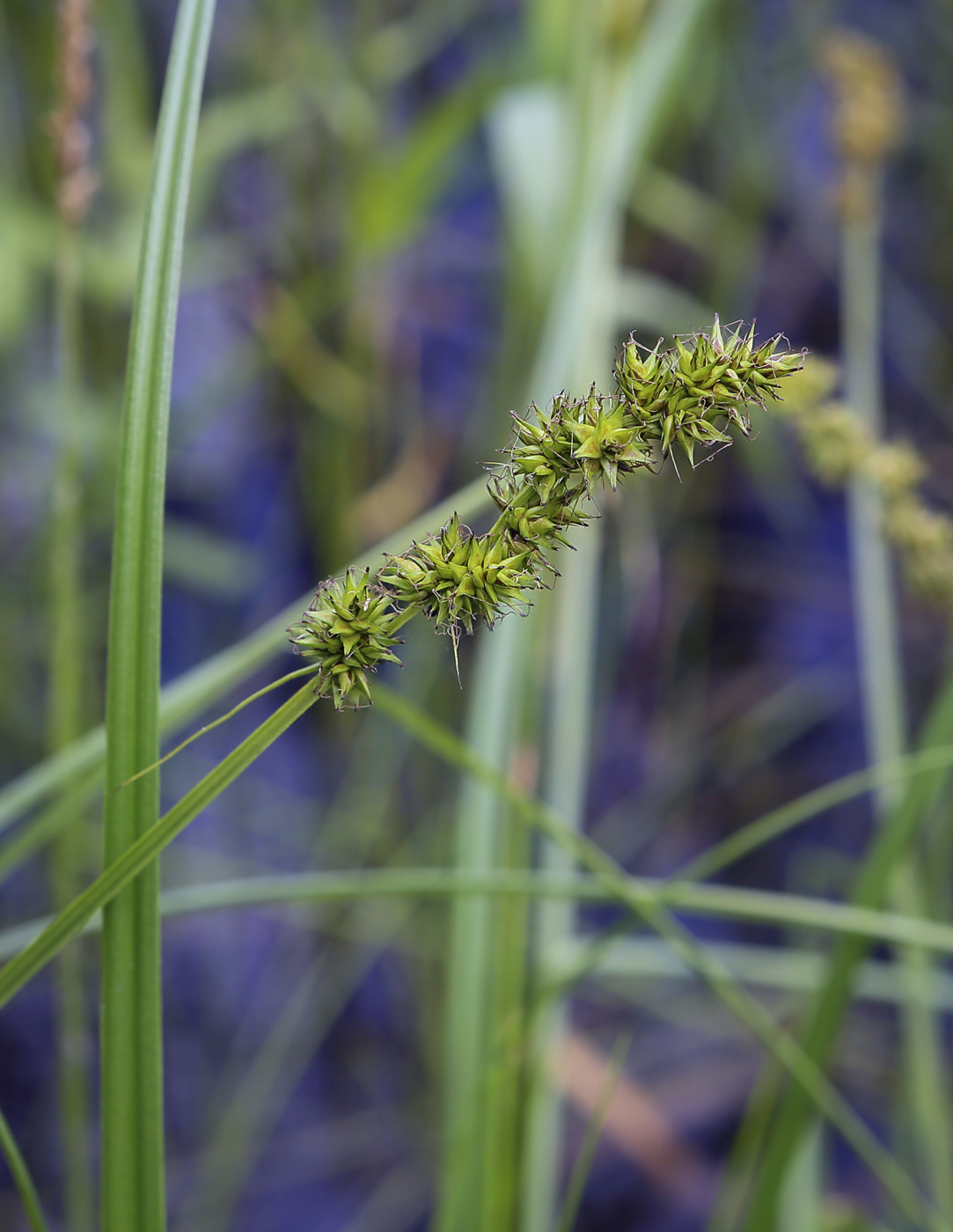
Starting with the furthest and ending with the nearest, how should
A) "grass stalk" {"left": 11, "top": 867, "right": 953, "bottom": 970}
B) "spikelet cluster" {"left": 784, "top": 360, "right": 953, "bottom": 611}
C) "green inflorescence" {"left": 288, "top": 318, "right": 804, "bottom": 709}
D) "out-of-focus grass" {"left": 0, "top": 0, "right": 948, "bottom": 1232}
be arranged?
"out-of-focus grass" {"left": 0, "top": 0, "right": 948, "bottom": 1232} → "spikelet cluster" {"left": 784, "top": 360, "right": 953, "bottom": 611} → "grass stalk" {"left": 11, "top": 867, "right": 953, "bottom": 970} → "green inflorescence" {"left": 288, "top": 318, "right": 804, "bottom": 709}

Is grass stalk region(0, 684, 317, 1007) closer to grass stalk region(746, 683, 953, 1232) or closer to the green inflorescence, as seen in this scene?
the green inflorescence

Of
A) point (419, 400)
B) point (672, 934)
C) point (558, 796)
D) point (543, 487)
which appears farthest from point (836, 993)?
point (419, 400)

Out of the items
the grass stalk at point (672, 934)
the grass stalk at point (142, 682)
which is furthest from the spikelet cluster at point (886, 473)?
the grass stalk at point (142, 682)

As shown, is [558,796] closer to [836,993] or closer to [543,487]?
[836,993]

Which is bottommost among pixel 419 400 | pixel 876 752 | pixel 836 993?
pixel 836 993

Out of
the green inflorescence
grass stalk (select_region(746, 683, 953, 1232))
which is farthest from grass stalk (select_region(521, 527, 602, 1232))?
the green inflorescence
